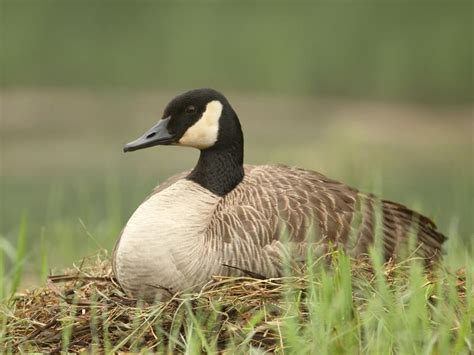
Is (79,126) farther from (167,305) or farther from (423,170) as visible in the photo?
(167,305)

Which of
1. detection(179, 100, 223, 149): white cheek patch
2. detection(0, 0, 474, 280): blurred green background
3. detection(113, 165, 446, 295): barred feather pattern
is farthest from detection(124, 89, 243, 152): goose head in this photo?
detection(0, 0, 474, 280): blurred green background

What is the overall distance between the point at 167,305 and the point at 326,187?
1394 mm

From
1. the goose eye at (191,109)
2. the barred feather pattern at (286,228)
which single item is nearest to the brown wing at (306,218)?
the barred feather pattern at (286,228)

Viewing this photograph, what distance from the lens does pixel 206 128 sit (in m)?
5.79

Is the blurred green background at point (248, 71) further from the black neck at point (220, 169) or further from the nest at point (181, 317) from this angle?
the nest at point (181, 317)

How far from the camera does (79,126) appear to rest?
56.9ft

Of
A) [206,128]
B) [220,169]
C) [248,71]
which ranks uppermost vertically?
[206,128]

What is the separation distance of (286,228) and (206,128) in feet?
2.25

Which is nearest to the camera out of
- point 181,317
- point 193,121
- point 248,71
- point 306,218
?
point 181,317

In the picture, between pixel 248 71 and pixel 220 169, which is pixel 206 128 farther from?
pixel 248 71

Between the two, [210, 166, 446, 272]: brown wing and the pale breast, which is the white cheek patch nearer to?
[210, 166, 446, 272]: brown wing

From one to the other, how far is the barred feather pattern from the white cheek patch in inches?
10.9

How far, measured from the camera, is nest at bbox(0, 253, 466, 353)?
470 cm

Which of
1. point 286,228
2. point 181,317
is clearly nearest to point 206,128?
point 286,228
